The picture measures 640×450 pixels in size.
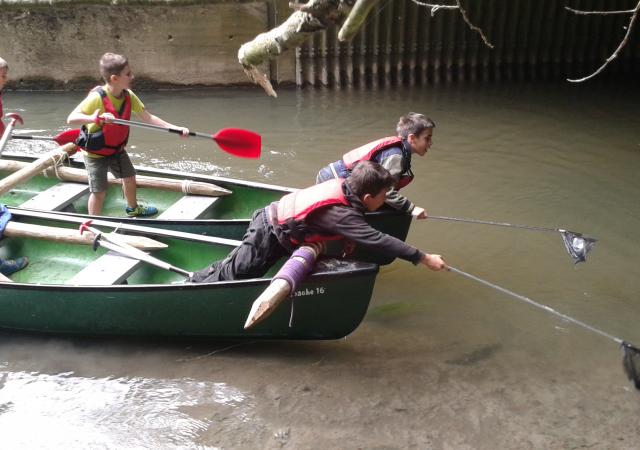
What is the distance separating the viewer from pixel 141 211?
20.0 feet

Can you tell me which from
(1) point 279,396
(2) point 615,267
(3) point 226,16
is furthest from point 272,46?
(3) point 226,16

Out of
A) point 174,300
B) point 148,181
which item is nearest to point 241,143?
point 148,181

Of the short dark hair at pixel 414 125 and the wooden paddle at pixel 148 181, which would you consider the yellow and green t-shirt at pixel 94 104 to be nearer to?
the wooden paddle at pixel 148 181

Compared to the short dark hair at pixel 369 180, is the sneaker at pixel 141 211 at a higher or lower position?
lower

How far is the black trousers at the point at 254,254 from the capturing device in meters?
4.37

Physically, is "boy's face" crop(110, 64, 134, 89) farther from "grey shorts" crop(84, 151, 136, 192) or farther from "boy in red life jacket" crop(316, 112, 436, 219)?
"boy in red life jacket" crop(316, 112, 436, 219)

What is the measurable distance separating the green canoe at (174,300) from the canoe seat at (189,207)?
0.53m

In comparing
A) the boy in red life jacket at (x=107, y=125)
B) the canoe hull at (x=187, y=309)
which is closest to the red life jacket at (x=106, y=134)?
the boy in red life jacket at (x=107, y=125)

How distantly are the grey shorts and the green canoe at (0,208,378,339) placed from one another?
17.9 inches

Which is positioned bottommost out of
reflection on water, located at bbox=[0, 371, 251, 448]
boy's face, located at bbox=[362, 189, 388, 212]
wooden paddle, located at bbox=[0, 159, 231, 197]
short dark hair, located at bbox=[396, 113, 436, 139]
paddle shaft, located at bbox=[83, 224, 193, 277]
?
reflection on water, located at bbox=[0, 371, 251, 448]

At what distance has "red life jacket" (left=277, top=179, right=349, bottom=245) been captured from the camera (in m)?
4.05

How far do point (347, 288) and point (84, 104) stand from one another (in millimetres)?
2596

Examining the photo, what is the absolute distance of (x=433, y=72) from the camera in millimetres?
11594

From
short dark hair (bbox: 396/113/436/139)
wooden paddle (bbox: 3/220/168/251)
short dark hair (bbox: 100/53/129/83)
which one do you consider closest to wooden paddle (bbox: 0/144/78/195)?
wooden paddle (bbox: 3/220/168/251)
